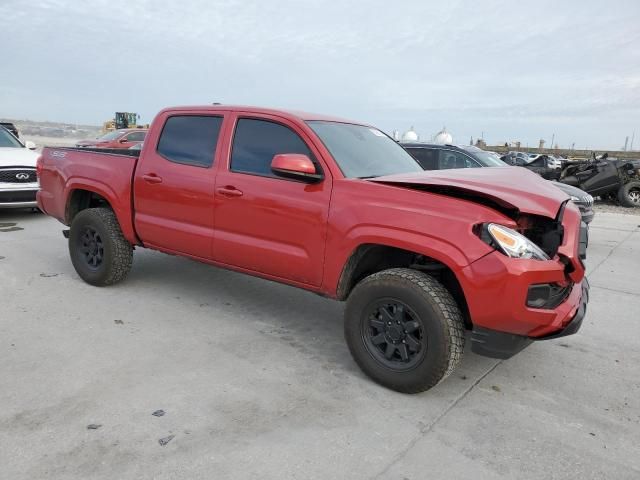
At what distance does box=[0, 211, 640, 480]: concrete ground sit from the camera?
2545 millimetres

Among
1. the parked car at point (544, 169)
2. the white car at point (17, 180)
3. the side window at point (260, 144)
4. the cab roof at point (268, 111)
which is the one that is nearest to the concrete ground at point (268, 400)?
the side window at point (260, 144)

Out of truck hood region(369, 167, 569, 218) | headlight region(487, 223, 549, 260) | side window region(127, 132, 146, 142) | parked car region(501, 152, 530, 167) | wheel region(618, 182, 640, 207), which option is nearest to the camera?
headlight region(487, 223, 549, 260)

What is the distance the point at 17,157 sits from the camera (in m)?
8.83

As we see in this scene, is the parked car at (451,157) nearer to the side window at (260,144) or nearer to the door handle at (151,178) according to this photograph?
the side window at (260,144)

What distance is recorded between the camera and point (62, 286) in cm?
520

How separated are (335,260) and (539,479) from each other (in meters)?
1.74

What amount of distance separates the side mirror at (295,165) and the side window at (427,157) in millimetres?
6179

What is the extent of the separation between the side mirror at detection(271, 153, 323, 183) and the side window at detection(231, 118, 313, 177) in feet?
1.02

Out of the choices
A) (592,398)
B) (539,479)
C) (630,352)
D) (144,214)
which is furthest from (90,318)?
(630,352)

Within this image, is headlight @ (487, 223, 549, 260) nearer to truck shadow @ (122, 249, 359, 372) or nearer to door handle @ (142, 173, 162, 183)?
truck shadow @ (122, 249, 359, 372)

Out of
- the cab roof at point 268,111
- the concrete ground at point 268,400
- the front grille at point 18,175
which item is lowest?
the concrete ground at point 268,400

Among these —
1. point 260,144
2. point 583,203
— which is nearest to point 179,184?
point 260,144

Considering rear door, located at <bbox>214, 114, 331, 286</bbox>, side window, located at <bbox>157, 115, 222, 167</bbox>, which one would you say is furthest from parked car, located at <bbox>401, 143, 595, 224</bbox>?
rear door, located at <bbox>214, 114, 331, 286</bbox>

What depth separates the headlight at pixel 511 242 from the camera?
288 centimetres
